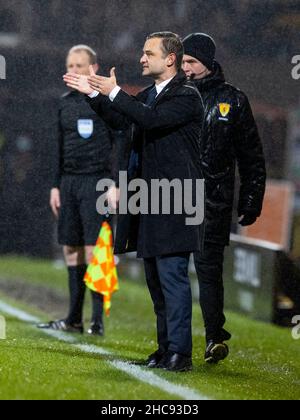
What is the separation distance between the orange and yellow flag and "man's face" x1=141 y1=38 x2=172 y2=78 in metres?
2.90

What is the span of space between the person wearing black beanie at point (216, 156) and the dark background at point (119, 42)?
2.89 metres

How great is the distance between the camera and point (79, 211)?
414 inches

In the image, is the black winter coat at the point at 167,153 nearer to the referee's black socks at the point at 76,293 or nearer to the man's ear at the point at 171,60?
the man's ear at the point at 171,60

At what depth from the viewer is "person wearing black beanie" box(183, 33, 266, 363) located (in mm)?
8820

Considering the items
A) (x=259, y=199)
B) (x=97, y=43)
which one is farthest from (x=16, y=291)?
(x=259, y=199)

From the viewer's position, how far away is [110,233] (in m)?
10.5

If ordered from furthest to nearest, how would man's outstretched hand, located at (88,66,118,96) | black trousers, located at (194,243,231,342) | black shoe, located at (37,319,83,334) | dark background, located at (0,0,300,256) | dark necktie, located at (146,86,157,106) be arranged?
dark background, located at (0,0,300,256) < black shoe, located at (37,319,83,334) < black trousers, located at (194,243,231,342) < dark necktie, located at (146,86,157,106) < man's outstretched hand, located at (88,66,118,96)

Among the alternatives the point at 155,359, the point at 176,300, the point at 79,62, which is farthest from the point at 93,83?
the point at 79,62

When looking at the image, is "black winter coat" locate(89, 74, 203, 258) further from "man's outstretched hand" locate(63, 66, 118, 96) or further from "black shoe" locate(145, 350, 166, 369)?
"black shoe" locate(145, 350, 166, 369)

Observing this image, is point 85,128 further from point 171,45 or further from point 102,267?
point 171,45

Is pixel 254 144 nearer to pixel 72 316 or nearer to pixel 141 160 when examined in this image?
pixel 141 160

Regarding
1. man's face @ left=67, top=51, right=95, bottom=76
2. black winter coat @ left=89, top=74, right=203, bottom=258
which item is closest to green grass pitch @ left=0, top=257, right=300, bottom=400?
black winter coat @ left=89, top=74, right=203, bottom=258

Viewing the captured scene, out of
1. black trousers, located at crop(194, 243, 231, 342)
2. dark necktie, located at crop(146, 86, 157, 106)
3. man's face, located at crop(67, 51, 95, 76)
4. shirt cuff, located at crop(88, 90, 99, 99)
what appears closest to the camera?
shirt cuff, located at crop(88, 90, 99, 99)

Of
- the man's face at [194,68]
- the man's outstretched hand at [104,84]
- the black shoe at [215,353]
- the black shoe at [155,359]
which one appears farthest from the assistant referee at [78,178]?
the man's outstretched hand at [104,84]
